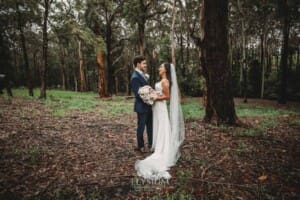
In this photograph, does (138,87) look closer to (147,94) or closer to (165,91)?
(147,94)

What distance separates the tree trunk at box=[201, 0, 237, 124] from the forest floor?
2.52ft

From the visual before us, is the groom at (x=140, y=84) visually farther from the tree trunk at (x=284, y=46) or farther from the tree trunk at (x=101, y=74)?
the tree trunk at (x=101, y=74)

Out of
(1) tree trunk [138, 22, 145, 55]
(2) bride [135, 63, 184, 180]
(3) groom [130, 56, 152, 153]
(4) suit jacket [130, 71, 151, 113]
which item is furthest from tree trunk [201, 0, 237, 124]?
(1) tree trunk [138, 22, 145, 55]

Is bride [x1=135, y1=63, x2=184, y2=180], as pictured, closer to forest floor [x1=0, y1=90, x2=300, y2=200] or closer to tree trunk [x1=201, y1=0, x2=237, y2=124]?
forest floor [x1=0, y1=90, x2=300, y2=200]

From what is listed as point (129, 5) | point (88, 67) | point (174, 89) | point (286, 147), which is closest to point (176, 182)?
point (174, 89)

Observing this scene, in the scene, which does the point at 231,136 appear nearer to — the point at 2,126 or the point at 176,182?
the point at 176,182

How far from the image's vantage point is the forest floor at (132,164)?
12.9 feet

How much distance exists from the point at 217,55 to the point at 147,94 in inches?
141

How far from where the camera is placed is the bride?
17.0ft

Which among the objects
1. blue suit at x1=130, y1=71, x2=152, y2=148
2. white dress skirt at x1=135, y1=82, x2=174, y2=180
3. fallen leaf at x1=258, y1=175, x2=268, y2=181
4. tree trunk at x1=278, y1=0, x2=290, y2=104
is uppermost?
tree trunk at x1=278, y1=0, x2=290, y2=104

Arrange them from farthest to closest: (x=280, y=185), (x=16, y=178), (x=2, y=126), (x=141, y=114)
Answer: (x=2, y=126) → (x=141, y=114) → (x=16, y=178) → (x=280, y=185)

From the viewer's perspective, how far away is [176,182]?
4262 millimetres

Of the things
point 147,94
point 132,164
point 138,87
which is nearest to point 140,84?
point 138,87

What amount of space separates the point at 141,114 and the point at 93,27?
816 inches
